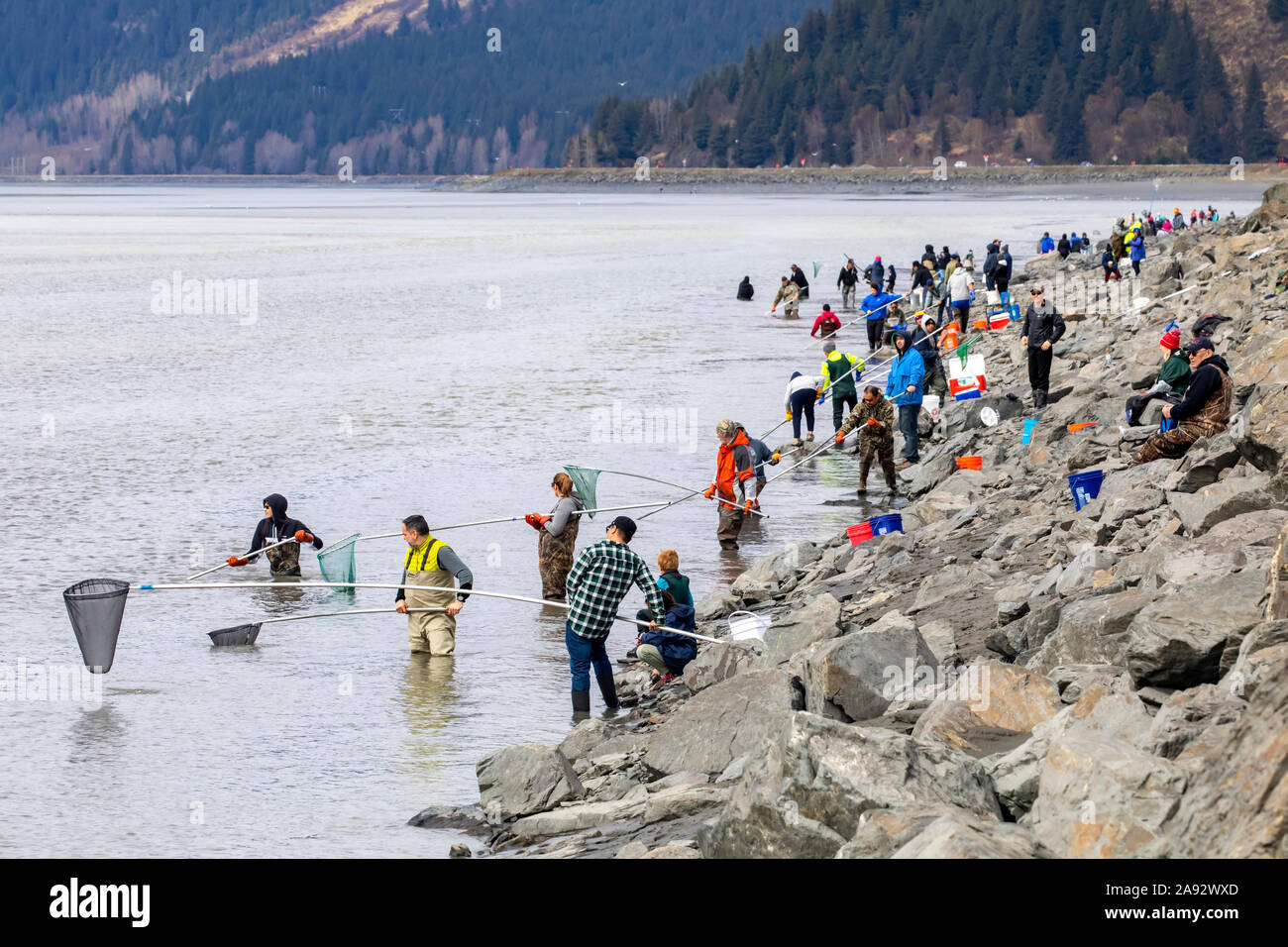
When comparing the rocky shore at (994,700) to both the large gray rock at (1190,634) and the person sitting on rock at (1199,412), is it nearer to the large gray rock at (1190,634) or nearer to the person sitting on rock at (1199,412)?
the large gray rock at (1190,634)

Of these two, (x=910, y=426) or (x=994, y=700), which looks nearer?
(x=994, y=700)

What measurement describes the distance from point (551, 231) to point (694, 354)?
74068mm

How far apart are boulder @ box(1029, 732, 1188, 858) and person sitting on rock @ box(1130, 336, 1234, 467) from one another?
7.12 metres

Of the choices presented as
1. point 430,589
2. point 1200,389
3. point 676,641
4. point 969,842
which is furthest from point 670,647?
point 969,842

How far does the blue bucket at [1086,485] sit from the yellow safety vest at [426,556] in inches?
212

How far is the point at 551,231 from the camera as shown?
107500 millimetres

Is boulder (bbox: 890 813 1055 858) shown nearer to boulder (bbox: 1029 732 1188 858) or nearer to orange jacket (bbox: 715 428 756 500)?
boulder (bbox: 1029 732 1188 858)

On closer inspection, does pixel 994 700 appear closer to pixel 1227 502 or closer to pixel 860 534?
pixel 1227 502

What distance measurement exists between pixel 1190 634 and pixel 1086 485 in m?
6.04

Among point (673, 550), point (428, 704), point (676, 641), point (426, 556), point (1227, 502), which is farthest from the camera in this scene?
point (673, 550)

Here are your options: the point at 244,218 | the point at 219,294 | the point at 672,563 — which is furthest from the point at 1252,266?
the point at 244,218

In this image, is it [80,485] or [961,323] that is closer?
[80,485]

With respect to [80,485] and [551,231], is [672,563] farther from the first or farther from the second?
[551,231]

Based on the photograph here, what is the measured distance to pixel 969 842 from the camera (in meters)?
Answer: 5.56
